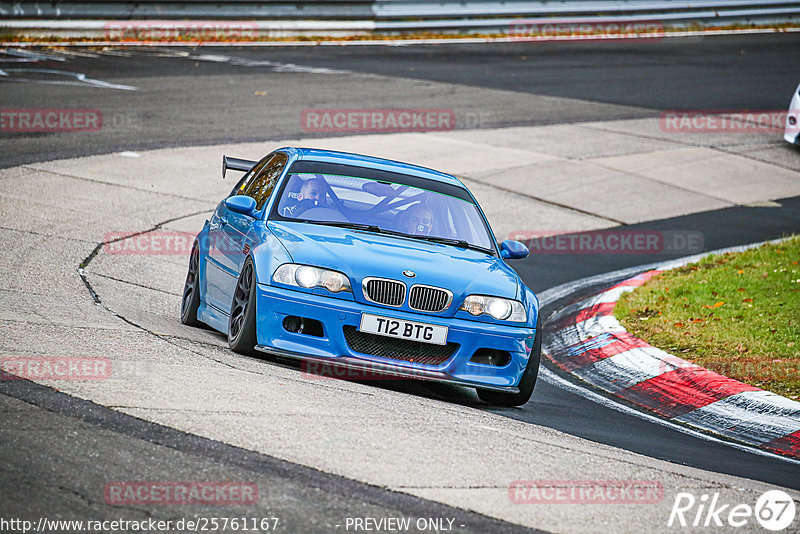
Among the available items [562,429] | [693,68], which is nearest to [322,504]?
[562,429]

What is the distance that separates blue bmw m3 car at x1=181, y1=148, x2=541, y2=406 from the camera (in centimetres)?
690

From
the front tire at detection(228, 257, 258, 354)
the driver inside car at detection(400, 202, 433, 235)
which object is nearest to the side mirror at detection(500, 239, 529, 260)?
the driver inside car at detection(400, 202, 433, 235)

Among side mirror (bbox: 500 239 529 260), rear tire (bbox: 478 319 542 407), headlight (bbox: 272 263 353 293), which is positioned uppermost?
side mirror (bbox: 500 239 529 260)

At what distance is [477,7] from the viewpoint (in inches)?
1156

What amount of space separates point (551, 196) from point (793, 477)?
9.22 m

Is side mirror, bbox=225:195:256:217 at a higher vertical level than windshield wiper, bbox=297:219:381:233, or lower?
higher

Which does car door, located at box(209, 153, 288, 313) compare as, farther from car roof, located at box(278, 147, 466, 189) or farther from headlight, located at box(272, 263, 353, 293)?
headlight, located at box(272, 263, 353, 293)

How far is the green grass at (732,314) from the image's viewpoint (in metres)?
8.53

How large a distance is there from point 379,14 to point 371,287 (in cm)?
2230

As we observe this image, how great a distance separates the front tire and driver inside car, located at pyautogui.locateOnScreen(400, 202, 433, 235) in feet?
4.02

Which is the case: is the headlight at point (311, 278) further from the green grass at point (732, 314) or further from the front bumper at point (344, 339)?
the green grass at point (732, 314)

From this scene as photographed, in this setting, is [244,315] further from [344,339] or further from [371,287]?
[371,287]

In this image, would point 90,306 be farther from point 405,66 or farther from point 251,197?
point 405,66

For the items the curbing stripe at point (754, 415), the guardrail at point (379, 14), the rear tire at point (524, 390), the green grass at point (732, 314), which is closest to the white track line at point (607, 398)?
the curbing stripe at point (754, 415)
